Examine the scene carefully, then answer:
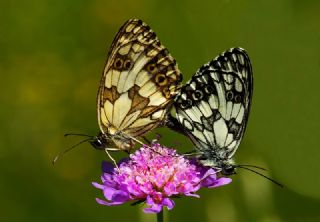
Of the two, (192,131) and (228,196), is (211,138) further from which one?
(228,196)

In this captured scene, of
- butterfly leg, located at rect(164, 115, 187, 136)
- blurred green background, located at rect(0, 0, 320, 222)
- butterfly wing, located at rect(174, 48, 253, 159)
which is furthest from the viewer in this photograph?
blurred green background, located at rect(0, 0, 320, 222)

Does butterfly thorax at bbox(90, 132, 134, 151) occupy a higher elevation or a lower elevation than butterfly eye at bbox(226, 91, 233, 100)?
lower

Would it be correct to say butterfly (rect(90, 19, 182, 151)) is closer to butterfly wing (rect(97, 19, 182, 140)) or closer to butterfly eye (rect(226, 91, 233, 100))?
butterfly wing (rect(97, 19, 182, 140))

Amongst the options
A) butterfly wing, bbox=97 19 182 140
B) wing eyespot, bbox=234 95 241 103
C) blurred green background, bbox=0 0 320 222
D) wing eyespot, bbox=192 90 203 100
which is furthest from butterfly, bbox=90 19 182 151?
blurred green background, bbox=0 0 320 222

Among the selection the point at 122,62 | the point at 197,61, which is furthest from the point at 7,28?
the point at 122,62

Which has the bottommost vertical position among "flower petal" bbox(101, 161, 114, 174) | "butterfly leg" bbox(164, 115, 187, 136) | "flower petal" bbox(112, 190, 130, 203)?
"flower petal" bbox(112, 190, 130, 203)

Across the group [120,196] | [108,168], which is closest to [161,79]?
[108,168]
